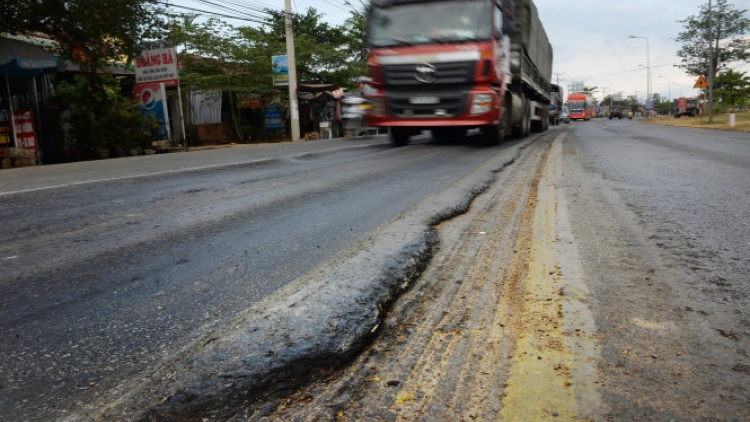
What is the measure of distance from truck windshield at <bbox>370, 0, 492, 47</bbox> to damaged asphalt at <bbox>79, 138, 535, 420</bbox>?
7534 mm

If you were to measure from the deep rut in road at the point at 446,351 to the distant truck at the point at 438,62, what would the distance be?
696 centimetres

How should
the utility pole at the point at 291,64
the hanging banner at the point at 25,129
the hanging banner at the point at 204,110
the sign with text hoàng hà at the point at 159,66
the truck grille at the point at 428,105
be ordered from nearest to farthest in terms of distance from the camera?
the truck grille at the point at 428,105, the hanging banner at the point at 25,129, the sign with text hoàng hà at the point at 159,66, the utility pole at the point at 291,64, the hanging banner at the point at 204,110

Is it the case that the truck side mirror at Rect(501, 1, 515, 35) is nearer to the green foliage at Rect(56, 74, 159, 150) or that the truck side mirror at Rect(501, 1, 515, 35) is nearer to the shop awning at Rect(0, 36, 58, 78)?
the shop awning at Rect(0, 36, 58, 78)

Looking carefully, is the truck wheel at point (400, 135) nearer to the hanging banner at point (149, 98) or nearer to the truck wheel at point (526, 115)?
the truck wheel at point (526, 115)

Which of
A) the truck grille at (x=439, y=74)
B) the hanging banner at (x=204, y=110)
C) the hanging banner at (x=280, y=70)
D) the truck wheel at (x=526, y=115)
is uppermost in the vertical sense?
the hanging banner at (x=280, y=70)

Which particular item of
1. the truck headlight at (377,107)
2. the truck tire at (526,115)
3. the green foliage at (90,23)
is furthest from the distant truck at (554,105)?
the green foliage at (90,23)

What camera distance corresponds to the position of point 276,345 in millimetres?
1411

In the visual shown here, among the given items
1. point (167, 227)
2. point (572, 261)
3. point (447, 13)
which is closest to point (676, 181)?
point (572, 261)

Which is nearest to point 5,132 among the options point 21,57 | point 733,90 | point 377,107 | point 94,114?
point 94,114

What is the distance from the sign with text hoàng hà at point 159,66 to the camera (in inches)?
581

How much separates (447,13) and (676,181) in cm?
564

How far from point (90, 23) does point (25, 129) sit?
9.78 ft

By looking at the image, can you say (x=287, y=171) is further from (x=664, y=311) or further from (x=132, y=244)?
(x=664, y=311)

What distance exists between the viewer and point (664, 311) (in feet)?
5.51
